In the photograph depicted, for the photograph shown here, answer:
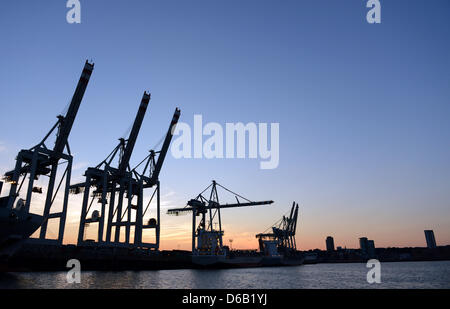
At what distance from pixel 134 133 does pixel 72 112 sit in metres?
13.7

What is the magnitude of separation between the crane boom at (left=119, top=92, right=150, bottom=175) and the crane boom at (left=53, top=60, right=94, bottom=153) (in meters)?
12.9

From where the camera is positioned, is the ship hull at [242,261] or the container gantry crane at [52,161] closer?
the container gantry crane at [52,161]

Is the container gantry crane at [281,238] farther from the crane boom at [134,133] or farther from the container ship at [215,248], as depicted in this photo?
the crane boom at [134,133]

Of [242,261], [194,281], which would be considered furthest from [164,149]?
[242,261]

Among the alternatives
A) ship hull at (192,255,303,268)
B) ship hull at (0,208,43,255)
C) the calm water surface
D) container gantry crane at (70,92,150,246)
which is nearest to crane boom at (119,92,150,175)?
container gantry crane at (70,92,150,246)

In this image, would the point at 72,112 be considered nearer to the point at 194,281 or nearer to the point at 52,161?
the point at 52,161

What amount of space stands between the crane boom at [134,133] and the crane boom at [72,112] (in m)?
12.9

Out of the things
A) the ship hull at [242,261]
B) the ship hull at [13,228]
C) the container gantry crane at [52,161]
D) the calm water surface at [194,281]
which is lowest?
the ship hull at [242,261]

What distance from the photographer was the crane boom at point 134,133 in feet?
195

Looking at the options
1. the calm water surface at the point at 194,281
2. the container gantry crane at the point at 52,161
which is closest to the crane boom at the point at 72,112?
the container gantry crane at the point at 52,161

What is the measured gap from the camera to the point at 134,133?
60031mm
